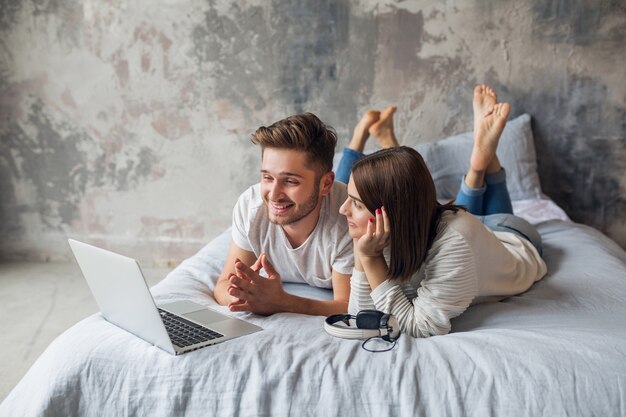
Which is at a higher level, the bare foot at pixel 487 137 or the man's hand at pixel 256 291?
the bare foot at pixel 487 137

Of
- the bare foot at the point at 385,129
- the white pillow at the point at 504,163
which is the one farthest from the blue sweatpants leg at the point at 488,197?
the bare foot at the point at 385,129

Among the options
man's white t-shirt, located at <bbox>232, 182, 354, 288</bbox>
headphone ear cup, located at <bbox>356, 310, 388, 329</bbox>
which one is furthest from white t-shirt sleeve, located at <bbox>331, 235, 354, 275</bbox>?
headphone ear cup, located at <bbox>356, 310, 388, 329</bbox>

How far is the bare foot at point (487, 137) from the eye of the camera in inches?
101

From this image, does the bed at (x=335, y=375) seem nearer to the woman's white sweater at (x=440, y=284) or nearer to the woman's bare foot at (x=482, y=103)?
the woman's white sweater at (x=440, y=284)

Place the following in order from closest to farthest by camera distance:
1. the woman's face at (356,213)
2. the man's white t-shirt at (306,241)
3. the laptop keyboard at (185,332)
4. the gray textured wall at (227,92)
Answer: the laptop keyboard at (185,332), the woman's face at (356,213), the man's white t-shirt at (306,241), the gray textured wall at (227,92)

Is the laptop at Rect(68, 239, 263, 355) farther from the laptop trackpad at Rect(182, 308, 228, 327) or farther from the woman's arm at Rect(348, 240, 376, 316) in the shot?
the woman's arm at Rect(348, 240, 376, 316)

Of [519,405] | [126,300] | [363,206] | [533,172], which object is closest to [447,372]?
[519,405]

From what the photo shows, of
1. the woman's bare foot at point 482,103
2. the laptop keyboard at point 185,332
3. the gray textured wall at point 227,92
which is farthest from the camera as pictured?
the gray textured wall at point 227,92

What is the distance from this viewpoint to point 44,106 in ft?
12.0

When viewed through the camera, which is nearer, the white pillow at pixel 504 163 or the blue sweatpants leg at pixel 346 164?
the blue sweatpants leg at pixel 346 164

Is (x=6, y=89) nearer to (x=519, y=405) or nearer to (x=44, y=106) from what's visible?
(x=44, y=106)

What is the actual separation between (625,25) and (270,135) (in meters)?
1.97

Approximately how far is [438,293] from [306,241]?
0.50 meters

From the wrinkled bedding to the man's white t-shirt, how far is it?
1.20ft
